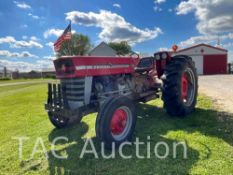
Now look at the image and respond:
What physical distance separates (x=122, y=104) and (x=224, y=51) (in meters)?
29.8

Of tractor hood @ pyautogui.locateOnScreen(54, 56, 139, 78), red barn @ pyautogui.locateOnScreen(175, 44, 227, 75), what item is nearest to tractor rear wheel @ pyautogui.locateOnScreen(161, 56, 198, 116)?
tractor hood @ pyautogui.locateOnScreen(54, 56, 139, 78)

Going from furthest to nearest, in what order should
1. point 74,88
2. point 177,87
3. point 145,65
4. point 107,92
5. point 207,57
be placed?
1. point 207,57
2. point 145,65
3. point 177,87
4. point 107,92
5. point 74,88

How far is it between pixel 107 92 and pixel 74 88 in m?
0.70

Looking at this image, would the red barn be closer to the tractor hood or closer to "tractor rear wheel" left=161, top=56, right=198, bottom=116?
"tractor rear wheel" left=161, top=56, right=198, bottom=116

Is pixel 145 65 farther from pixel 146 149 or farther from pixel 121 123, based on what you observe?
pixel 146 149

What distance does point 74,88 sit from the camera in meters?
4.28

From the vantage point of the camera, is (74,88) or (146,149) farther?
(74,88)

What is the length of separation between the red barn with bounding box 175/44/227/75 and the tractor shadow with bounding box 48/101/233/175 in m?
25.6

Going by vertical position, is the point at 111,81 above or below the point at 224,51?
below

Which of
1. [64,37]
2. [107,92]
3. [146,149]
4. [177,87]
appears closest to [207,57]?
[177,87]

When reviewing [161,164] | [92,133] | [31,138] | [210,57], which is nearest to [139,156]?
[161,164]

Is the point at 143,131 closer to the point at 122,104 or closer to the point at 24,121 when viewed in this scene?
the point at 122,104

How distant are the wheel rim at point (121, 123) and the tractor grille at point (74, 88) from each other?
0.70 metres

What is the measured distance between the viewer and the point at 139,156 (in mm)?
3668
